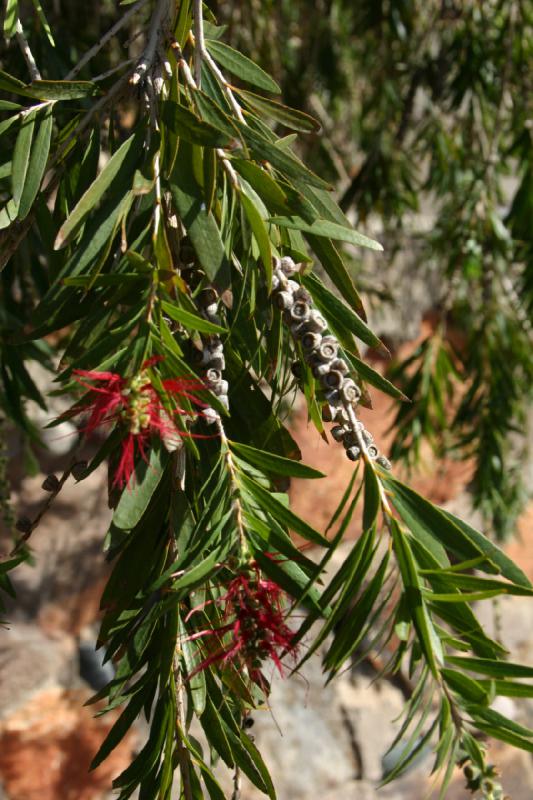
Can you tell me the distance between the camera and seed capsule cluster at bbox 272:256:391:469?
1.42 feet

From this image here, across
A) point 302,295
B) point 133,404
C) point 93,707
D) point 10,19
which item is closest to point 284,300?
point 302,295

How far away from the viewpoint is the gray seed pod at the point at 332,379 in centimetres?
43

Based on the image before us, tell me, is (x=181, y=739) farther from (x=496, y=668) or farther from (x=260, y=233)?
(x=260, y=233)

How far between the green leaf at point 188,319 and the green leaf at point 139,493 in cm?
7

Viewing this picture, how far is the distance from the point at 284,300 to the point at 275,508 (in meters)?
0.12

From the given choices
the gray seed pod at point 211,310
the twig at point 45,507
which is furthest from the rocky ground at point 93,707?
the gray seed pod at point 211,310

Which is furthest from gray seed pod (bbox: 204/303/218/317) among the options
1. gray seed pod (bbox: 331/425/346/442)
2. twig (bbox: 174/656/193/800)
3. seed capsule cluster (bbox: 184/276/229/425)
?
twig (bbox: 174/656/193/800)

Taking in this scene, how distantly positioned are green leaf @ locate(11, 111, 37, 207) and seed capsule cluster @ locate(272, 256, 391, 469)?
19cm

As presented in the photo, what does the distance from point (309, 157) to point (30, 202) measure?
1.52 meters

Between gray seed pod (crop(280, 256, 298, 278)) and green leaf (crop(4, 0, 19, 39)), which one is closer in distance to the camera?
gray seed pod (crop(280, 256, 298, 278))

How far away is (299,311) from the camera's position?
0.45 metres

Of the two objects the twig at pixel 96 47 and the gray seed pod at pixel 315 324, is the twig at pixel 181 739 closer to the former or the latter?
the gray seed pod at pixel 315 324

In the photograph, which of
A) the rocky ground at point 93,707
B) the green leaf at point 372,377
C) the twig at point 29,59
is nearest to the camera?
the green leaf at point 372,377

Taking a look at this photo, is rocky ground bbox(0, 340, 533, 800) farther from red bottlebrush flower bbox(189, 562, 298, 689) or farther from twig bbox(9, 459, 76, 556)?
red bottlebrush flower bbox(189, 562, 298, 689)
